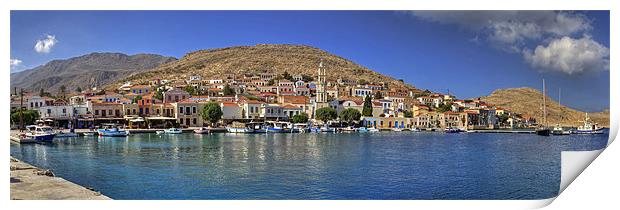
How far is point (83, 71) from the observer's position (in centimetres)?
2795

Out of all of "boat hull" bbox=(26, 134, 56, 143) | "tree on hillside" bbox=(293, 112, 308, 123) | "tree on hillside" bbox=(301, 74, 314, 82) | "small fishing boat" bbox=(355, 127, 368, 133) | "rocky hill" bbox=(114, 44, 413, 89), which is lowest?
"small fishing boat" bbox=(355, 127, 368, 133)

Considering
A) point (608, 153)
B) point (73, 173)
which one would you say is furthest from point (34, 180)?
point (608, 153)

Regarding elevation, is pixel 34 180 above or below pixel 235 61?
below

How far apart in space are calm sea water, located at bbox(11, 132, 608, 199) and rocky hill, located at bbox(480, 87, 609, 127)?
1134cm

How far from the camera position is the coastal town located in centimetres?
1727

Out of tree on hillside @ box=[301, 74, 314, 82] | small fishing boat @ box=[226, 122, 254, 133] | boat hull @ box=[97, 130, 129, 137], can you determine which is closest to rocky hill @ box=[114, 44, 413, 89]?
tree on hillside @ box=[301, 74, 314, 82]

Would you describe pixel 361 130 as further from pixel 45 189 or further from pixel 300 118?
pixel 45 189

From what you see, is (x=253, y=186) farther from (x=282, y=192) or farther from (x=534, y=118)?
(x=534, y=118)

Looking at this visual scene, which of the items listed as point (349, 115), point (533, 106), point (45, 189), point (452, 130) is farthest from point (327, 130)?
point (45, 189)

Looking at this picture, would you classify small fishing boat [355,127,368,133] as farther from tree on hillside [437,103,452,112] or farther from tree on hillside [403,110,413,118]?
tree on hillside [437,103,452,112]

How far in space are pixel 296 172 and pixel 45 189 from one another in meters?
3.38

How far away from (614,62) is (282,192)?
4.10 m

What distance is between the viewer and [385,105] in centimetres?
2397
